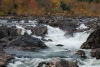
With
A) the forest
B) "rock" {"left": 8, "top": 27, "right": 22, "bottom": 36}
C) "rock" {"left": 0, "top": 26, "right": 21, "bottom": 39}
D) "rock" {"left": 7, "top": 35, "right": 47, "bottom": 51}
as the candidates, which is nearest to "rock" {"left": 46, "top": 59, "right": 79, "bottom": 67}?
"rock" {"left": 7, "top": 35, "right": 47, "bottom": 51}

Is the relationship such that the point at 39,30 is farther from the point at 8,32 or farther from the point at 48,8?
the point at 48,8

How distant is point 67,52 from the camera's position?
34438 millimetres

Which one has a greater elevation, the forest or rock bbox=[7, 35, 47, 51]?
rock bbox=[7, 35, 47, 51]

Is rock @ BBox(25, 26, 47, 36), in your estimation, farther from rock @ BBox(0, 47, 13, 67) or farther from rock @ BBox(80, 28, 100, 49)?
rock @ BBox(0, 47, 13, 67)

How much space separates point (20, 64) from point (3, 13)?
7002 centimetres

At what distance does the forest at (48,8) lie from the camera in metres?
102

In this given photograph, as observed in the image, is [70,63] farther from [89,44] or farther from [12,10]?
[12,10]

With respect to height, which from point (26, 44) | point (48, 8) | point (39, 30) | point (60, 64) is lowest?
point (48, 8)

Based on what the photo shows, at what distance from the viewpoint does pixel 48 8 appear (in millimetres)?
116562

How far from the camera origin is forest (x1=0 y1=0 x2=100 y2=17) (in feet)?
335

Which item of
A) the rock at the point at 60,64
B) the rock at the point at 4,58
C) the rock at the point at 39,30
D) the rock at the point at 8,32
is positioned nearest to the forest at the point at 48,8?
the rock at the point at 39,30

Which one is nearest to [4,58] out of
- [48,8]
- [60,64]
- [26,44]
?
[60,64]

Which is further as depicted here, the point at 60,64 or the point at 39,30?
the point at 39,30

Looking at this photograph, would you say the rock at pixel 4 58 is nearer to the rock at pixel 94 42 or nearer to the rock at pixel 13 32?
the rock at pixel 94 42
